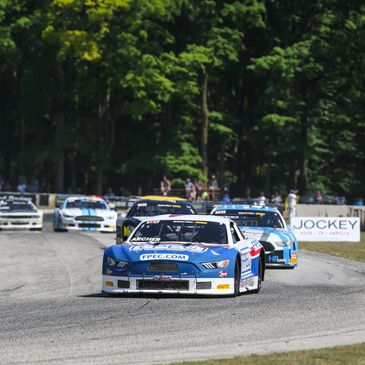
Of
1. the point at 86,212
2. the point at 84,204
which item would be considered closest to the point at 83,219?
the point at 86,212

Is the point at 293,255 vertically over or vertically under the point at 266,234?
under

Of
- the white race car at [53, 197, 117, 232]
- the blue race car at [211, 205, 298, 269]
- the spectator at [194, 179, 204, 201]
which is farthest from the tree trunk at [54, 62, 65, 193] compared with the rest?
the blue race car at [211, 205, 298, 269]

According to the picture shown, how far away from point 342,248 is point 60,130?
121 feet

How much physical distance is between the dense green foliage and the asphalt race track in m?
43.4

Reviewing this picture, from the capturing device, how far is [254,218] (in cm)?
2481

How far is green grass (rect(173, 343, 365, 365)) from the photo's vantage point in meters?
10.2

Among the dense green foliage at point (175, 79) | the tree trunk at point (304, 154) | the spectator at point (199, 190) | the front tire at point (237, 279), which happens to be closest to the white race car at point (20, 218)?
the spectator at point (199, 190)

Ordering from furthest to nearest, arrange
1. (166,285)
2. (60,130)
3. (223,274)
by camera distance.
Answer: (60,130)
(223,274)
(166,285)

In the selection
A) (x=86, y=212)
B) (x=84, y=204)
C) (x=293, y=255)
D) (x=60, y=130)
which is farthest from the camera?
(x=60, y=130)

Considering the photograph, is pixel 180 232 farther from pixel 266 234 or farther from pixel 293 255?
pixel 293 255

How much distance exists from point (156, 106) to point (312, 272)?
43.9 m

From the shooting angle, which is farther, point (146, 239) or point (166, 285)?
point (146, 239)

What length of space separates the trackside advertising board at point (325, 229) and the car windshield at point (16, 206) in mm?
9010

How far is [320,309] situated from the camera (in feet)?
49.6
